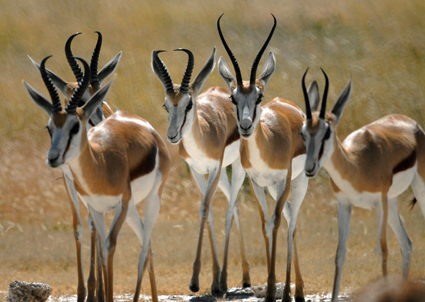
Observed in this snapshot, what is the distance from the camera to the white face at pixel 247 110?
26.9 feet

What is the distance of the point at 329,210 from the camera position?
49.8ft

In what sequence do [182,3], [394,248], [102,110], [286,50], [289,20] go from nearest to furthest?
[102,110] < [394,248] < [286,50] < [289,20] < [182,3]

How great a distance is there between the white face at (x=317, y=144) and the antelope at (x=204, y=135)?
1.99m

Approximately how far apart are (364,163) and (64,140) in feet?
11.4

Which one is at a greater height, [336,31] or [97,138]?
[336,31]

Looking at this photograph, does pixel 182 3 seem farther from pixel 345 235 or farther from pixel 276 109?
pixel 345 235

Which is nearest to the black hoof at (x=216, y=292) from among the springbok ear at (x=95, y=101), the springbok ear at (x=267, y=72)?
the springbok ear at (x=267, y=72)

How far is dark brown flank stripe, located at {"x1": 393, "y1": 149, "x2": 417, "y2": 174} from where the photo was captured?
8.11m

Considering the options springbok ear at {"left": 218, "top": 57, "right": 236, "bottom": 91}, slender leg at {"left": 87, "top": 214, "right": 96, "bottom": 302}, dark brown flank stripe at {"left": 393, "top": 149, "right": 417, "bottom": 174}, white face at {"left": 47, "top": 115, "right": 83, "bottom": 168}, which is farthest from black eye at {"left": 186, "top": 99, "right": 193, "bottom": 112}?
dark brown flank stripe at {"left": 393, "top": 149, "right": 417, "bottom": 174}

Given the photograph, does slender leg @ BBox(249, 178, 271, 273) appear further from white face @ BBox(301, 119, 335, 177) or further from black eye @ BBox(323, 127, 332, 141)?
black eye @ BBox(323, 127, 332, 141)

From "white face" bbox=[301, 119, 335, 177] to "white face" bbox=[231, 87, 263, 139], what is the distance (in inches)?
46.8

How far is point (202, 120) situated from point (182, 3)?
1705cm

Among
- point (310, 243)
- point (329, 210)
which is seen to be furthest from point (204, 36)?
point (310, 243)

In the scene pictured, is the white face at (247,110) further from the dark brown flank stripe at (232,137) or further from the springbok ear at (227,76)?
the dark brown flank stripe at (232,137)
